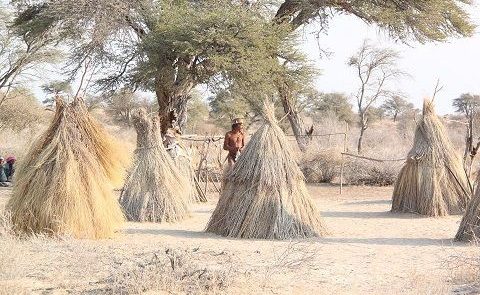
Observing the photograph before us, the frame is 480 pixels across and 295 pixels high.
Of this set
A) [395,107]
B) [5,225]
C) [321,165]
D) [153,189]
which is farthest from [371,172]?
[395,107]

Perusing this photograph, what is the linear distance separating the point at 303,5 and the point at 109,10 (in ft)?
20.2

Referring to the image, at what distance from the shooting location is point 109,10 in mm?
15836

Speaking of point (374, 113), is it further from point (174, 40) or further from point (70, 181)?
point (70, 181)

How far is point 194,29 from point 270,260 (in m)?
9.92

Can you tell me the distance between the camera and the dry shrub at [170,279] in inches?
203

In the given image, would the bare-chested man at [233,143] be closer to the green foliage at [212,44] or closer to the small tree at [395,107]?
the green foliage at [212,44]

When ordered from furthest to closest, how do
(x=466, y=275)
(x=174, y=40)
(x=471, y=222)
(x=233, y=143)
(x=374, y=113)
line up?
(x=374, y=113) < (x=174, y=40) < (x=233, y=143) < (x=471, y=222) < (x=466, y=275)

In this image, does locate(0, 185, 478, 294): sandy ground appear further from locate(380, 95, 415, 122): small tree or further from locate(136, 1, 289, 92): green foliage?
locate(380, 95, 415, 122): small tree

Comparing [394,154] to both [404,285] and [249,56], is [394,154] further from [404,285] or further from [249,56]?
[404,285]

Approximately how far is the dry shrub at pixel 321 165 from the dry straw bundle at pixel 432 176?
722 centimetres

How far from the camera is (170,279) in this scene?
209 inches

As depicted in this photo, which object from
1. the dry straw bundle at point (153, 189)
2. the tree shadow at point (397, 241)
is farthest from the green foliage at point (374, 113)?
the tree shadow at point (397, 241)

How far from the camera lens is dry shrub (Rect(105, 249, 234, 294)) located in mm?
5160

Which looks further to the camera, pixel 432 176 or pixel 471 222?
pixel 432 176
